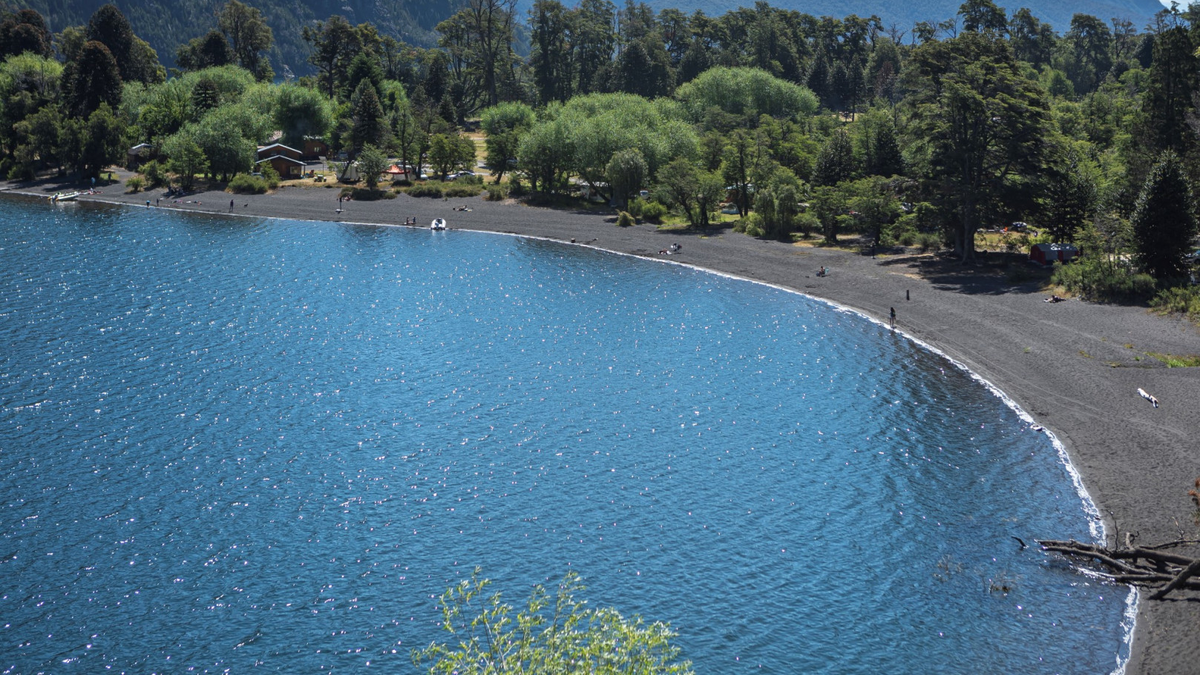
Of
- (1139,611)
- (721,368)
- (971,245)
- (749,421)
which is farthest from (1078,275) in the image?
(1139,611)

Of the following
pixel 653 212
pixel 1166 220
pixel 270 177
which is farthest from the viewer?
pixel 270 177

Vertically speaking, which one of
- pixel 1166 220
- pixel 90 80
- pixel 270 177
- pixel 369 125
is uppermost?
pixel 90 80

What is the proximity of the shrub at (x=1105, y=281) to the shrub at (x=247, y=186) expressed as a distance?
91.1 meters

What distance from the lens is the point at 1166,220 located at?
6178 cm

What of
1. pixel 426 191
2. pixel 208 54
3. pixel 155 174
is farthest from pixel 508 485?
pixel 208 54

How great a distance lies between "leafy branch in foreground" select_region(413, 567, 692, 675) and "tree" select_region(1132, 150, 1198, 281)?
50172mm

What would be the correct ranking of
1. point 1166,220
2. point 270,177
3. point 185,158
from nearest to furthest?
point 1166,220, point 185,158, point 270,177

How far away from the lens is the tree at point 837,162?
3829 inches

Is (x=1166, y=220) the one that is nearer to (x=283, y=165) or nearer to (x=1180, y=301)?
(x=1180, y=301)

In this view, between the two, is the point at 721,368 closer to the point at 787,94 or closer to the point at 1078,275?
the point at 1078,275

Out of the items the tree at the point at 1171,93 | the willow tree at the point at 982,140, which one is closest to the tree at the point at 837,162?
the willow tree at the point at 982,140

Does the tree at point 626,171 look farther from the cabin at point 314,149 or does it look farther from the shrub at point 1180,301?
the cabin at point 314,149

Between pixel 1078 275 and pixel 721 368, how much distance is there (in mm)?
28016

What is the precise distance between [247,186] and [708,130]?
61.5 m
